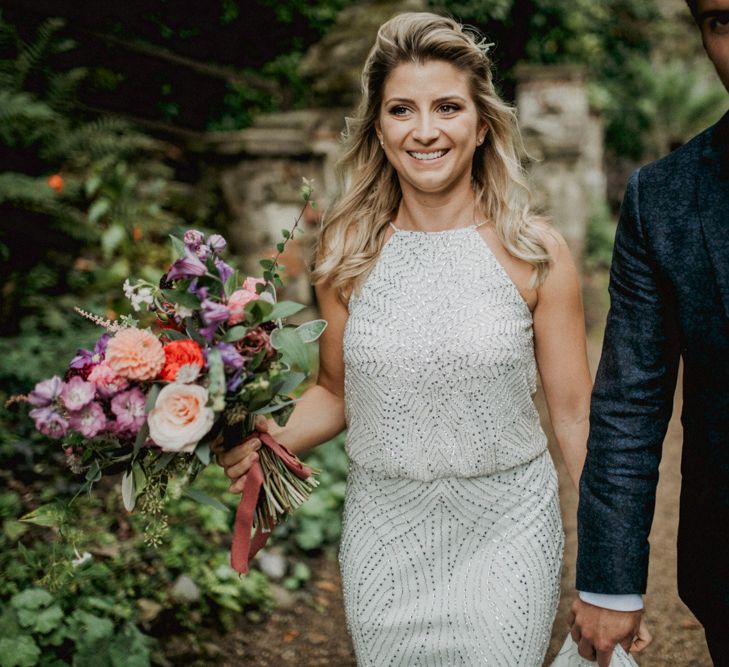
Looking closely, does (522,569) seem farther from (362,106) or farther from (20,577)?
(20,577)

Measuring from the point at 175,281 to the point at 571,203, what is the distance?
741 centimetres

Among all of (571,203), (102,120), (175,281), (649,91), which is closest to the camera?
(175,281)

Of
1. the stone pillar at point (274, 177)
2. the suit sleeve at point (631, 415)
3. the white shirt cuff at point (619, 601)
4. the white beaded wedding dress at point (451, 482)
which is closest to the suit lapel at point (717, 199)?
the suit sleeve at point (631, 415)

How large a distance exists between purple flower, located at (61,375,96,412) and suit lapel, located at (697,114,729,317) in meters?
1.44

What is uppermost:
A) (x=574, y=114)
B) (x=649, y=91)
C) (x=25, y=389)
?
(x=649, y=91)

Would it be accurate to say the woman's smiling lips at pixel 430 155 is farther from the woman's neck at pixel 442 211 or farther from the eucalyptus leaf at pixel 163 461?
the eucalyptus leaf at pixel 163 461

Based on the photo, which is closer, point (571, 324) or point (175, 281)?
point (175, 281)

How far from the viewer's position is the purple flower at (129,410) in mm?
2027

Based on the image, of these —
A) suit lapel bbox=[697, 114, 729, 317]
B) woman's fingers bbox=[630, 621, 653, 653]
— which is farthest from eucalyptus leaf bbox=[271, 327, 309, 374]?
woman's fingers bbox=[630, 621, 653, 653]

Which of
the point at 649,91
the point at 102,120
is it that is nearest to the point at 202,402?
the point at 102,120

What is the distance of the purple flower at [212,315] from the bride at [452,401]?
48 centimetres

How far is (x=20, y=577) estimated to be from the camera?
3.28 metres

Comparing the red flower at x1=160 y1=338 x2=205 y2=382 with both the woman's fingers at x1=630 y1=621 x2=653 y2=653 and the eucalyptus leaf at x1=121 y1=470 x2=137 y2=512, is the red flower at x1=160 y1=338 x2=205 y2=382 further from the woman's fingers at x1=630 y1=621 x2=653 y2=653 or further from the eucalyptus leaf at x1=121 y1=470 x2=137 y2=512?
the woman's fingers at x1=630 y1=621 x2=653 y2=653

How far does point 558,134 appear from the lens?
903cm
